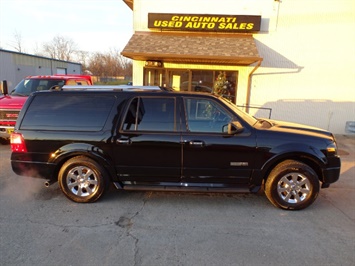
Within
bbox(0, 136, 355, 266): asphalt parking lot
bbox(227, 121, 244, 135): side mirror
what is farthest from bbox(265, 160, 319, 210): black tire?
bbox(227, 121, 244, 135): side mirror

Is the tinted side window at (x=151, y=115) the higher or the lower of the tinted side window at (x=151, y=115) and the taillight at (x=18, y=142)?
the higher

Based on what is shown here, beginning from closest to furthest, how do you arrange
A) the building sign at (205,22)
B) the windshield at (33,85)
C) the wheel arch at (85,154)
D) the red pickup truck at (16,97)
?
1. the wheel arch at (85,154)
2. the red pickup truck at (16,97)
3. the windshield at (33,85)
4. the building sign at (205,22)

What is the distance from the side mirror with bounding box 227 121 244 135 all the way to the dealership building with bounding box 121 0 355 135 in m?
5.83

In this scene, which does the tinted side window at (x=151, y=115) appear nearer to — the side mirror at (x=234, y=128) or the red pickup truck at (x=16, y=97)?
the side mirror at (x=234, y=128)

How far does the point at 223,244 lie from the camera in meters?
3.05

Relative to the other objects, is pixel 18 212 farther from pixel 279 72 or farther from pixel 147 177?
pixel 279 72

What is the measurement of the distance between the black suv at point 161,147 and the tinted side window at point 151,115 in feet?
0.05

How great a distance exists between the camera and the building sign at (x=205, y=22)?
9648 millimetres

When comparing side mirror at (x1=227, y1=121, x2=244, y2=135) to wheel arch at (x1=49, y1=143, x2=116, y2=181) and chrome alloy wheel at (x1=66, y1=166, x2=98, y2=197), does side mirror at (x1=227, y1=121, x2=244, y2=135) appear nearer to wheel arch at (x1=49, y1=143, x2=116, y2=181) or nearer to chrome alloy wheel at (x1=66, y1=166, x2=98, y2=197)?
wheel arch at (x1=49, y1=143, x2=116, y2=181)

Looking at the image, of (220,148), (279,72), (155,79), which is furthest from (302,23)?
(220,148)

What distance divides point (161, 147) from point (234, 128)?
3.85ft

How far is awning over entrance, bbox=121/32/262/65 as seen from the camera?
898 centimetres

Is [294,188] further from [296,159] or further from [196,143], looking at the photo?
[196,143]

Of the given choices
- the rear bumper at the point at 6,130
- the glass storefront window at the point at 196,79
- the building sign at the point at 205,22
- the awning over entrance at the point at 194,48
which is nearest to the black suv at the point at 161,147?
the rear bumper at the point at 6,130
